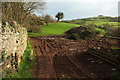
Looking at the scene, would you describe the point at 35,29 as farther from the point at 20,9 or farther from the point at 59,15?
the point at 59,15

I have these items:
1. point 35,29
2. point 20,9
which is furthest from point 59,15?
point 20,9

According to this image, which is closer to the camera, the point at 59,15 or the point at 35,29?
the point at 35,29

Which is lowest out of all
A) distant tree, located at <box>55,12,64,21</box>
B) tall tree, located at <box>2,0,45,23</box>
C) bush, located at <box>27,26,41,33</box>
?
bush, located at <box>27,26,41,33</box>

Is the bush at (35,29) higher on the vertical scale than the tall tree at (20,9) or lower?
lower

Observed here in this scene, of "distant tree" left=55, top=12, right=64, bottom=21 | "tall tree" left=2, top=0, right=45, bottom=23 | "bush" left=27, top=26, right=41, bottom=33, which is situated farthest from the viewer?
"distant tree" left=55, top=12, right=64, bottom=21

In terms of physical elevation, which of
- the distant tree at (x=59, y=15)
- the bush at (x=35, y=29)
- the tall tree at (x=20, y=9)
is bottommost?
the bush at (x=35, y=29)

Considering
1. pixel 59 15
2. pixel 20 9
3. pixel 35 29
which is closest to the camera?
pixel 20 9

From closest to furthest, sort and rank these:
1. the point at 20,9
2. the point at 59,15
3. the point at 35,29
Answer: the point at 20,9
the point at 35,29
the point at 59,15

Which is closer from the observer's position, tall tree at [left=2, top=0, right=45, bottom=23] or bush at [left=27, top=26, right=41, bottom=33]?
tall tree at [left=2, top=0, right=45, bottom=23]

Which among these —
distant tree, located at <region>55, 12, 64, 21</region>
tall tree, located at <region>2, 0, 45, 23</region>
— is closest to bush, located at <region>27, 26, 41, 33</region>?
tall tree, located at <region>2, 0, 45, 23</region>

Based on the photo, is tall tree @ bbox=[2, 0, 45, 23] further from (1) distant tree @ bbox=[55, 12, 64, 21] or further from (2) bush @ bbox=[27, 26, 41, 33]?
(1) distant tree @ bbox=[55, 12, 64, 21]

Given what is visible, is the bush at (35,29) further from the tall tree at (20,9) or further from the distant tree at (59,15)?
the distant tree at (59,15)

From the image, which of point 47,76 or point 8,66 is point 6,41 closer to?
point 8,66

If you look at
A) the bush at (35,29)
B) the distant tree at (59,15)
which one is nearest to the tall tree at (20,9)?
the bush at (35,29)
